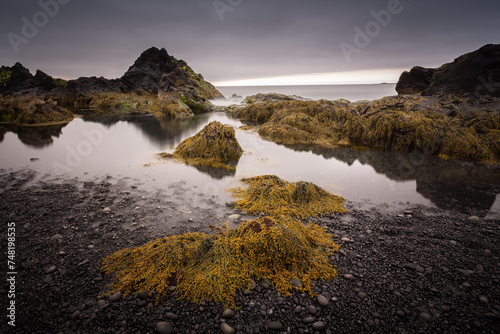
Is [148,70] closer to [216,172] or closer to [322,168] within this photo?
[216,172]

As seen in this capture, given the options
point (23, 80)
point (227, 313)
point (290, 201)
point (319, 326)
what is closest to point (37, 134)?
point (290, 201)

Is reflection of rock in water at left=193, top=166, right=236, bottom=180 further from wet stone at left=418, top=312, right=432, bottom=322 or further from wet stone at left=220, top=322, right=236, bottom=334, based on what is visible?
wet stone at left=418, top=312, right=432, bottom=322

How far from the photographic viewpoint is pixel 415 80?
1938 cm

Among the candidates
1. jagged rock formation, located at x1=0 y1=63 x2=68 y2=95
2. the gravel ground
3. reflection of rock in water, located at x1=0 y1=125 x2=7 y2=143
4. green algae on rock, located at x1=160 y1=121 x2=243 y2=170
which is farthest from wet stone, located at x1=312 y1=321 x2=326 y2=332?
jagged rock formation, located at x1=0 y1=63 x2=68 y2=95

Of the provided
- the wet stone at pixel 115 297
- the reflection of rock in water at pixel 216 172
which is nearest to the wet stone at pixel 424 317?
the wet stone at pixel 115 297

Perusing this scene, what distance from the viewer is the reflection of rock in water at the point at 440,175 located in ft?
18.6

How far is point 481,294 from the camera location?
2.86 meters

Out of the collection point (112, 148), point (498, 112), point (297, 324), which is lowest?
point (297, 324)

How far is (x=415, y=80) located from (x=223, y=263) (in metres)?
24.0

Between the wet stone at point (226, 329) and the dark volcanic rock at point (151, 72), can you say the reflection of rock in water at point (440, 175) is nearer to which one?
the wet stone at point (226, 329)

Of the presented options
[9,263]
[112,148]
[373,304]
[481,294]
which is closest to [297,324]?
[373,304]

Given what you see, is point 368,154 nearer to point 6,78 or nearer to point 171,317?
point 171,317

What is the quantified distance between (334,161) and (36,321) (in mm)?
9263

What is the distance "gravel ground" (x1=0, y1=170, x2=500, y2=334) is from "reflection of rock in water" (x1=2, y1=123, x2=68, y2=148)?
904 cm
